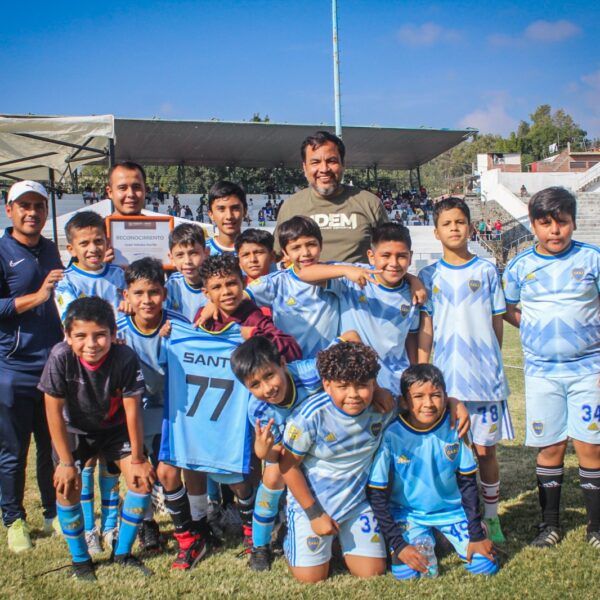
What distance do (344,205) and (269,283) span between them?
3.02 feet

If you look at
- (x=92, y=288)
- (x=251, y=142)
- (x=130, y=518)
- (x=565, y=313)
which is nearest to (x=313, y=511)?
(x=130, y=518)

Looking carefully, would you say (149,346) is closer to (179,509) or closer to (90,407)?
(90,407)

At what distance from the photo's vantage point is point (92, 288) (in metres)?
3.86

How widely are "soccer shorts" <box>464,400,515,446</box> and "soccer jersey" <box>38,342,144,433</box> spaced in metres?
2.00

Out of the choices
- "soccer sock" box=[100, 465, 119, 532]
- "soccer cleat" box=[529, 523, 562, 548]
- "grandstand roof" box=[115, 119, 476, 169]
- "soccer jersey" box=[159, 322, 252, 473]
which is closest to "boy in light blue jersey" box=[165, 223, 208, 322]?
"soccer jersey" box=[159, 322, 252, 473]

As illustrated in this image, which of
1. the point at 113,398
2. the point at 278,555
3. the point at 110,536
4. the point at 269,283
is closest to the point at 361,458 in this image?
the point at 278,555

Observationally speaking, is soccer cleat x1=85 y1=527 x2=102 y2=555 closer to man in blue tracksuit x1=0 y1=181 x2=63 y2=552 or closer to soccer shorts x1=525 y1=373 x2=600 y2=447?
man in blue tracksuit x1=0 y1=181 x2=63 y2=552

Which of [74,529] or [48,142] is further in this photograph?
[48,142]

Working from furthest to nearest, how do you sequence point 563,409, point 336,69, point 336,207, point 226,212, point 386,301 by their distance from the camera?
point 336,69 < point 226,212 < point 336,207 < point 386,301 < point 563,409

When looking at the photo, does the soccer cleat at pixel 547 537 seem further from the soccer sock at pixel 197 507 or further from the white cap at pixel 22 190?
the white cap at pixel 22 190

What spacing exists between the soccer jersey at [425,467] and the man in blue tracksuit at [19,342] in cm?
225

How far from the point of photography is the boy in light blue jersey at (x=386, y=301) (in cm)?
357

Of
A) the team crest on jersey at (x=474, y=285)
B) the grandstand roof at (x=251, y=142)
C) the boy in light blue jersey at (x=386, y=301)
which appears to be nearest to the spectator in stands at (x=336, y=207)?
the boy in light blue jersey at (x=386, y=301)

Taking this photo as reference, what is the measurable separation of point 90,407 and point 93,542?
0.95 metres
